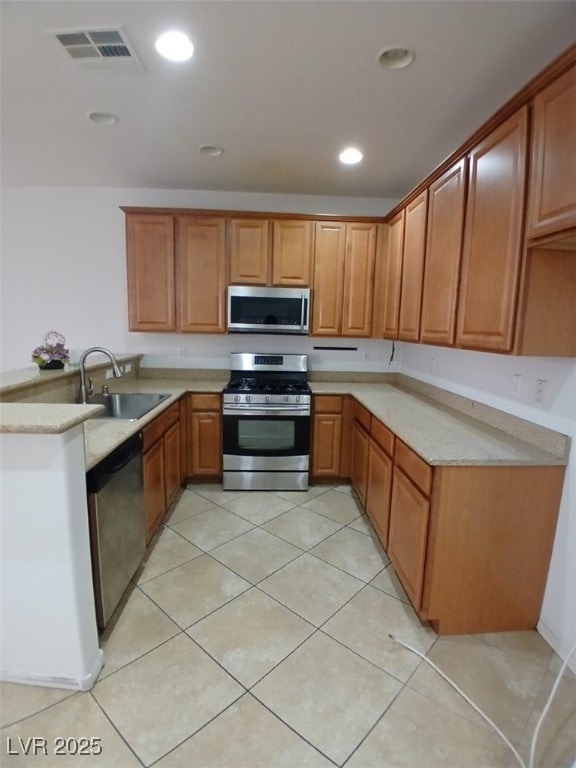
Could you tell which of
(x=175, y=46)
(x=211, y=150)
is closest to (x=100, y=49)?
(x=175, y=46)

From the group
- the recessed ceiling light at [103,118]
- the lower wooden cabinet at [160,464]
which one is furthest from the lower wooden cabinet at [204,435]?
the recessed ceiling light at [103,118]

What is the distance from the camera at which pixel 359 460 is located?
296 centimetres

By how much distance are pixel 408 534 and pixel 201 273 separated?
2564 mm

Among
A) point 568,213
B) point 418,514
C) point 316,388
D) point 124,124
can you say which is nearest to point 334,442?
point 316,388

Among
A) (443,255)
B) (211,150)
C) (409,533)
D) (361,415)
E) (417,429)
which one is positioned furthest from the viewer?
(361,415)

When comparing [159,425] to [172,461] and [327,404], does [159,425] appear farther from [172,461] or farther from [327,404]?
[327,404]

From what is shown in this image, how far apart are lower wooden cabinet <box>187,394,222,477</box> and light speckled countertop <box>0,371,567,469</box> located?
0.90 ft

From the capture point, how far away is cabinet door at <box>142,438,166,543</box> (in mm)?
2205

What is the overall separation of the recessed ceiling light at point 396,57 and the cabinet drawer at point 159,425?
2.26 metres

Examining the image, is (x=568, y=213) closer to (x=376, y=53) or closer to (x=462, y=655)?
(x=376, y=53)

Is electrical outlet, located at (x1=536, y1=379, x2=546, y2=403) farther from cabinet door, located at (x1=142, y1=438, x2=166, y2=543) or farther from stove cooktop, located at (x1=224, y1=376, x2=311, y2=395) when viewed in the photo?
cabinet door, located at (x1=142, y1=438, x2=166, y2=543)

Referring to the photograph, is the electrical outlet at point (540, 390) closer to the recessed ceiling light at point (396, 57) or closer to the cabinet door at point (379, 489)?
the cabinet door at point (379, 489)

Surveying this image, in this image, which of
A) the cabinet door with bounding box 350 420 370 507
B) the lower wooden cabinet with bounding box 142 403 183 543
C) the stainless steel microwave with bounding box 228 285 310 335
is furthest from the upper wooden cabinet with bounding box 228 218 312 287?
the cabinet door with bounding box 350 420 370 507

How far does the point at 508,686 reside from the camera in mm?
1485
